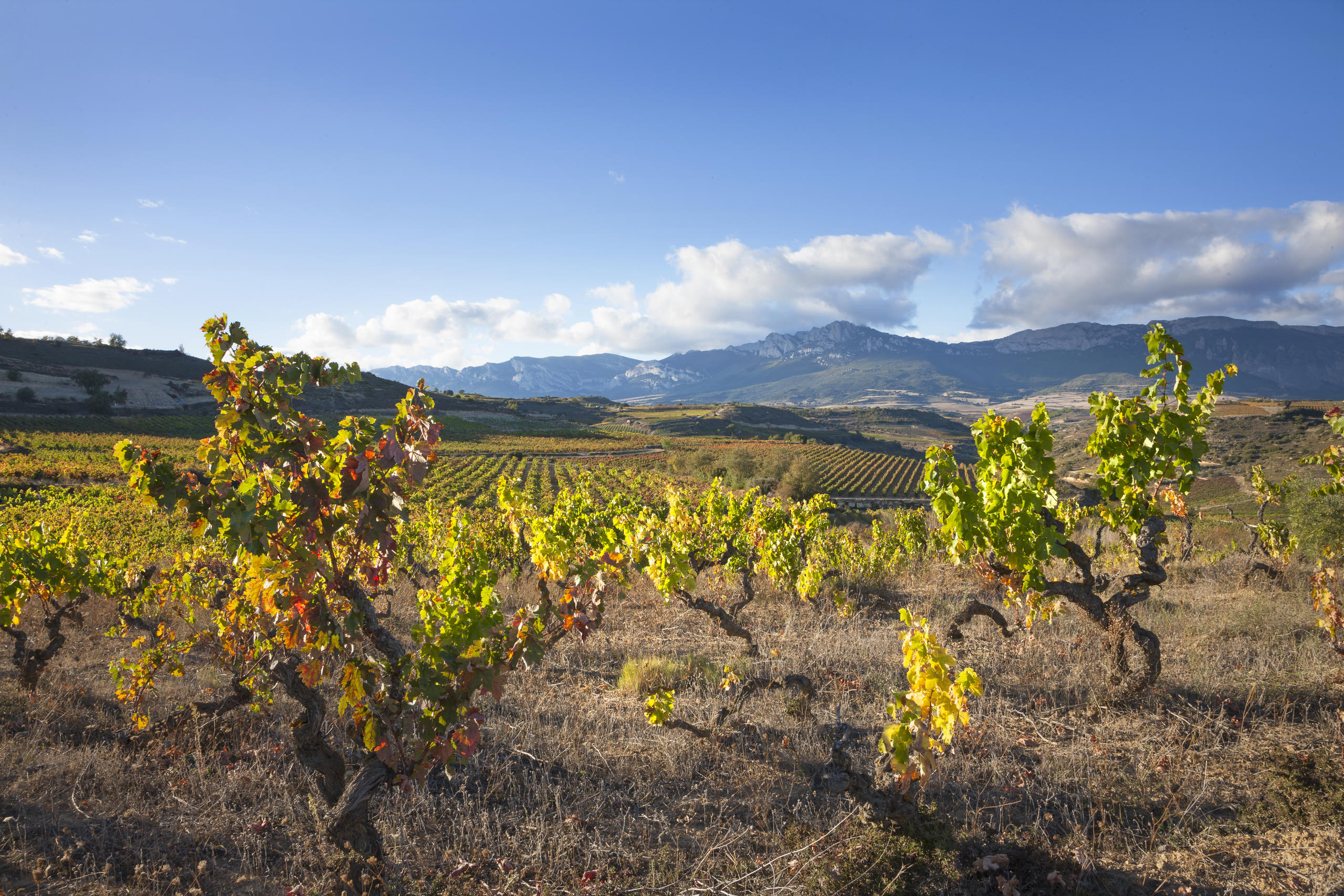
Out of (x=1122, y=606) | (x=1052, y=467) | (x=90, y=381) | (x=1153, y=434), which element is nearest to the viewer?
(x=1052, y=467)

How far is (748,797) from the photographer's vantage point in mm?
4355

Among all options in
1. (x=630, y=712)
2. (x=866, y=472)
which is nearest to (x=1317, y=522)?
(x=630, y=712)

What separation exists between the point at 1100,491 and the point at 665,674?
5118 millimetres

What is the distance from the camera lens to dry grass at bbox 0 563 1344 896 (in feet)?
11.2

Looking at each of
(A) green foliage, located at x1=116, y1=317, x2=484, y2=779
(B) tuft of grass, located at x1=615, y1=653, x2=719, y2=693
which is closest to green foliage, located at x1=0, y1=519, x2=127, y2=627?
(A) green foliage, located at x1=116, y1=317, x2=484, y2=779

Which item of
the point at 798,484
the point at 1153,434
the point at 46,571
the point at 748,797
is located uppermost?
the point at 1153,434

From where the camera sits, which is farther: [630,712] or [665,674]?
[665,674]

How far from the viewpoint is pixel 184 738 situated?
5.11 metres

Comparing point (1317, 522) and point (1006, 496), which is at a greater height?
point (1006, 496)

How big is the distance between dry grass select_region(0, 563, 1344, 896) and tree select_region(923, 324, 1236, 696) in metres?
0.88

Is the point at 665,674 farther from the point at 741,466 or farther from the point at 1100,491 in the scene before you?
the point at 741,466

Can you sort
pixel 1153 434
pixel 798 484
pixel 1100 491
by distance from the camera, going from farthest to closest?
1. pixel 798 484
2. pixel 1100 491
3. pixel 1153 434

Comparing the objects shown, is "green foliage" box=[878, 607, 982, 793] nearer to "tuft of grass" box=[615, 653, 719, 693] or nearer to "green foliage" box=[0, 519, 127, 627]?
"tuft of grass" box=[615, 653, 719, 693]

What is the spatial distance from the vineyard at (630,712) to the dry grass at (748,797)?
28mm
